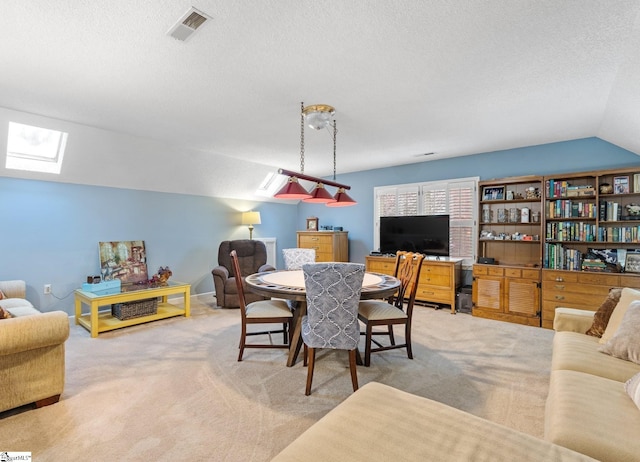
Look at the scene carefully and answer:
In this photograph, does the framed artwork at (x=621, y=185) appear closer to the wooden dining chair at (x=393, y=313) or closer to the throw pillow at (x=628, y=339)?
the throw pillow at (x=628, y=339)

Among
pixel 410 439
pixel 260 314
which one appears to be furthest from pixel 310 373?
pixel 410 439

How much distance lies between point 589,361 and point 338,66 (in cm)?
250

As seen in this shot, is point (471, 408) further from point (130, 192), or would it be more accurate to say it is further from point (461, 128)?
point (130, 192)

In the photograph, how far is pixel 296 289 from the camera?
106 inches

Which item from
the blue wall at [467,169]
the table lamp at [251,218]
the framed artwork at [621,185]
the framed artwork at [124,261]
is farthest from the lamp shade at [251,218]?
the framed artwork at [621,185]

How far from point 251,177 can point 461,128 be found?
3.68 m

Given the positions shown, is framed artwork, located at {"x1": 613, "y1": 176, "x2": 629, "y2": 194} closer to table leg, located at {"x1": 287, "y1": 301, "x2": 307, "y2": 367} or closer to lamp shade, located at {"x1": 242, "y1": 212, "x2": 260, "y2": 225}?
table leg, located at {"x1": 287, "y1": 301, "x2": 307, "y2": 367}

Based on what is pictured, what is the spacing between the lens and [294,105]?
121 inches

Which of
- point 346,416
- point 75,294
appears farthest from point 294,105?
point 75,294

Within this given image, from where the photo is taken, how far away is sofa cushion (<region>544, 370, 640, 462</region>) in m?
1.15

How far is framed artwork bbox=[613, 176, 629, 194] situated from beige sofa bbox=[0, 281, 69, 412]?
571 centimetres

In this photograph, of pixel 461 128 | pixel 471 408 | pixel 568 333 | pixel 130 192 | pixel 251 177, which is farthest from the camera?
pixel 251 177

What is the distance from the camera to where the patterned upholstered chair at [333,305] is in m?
2.32

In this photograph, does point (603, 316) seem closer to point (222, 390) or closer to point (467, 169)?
point (222, 390)
